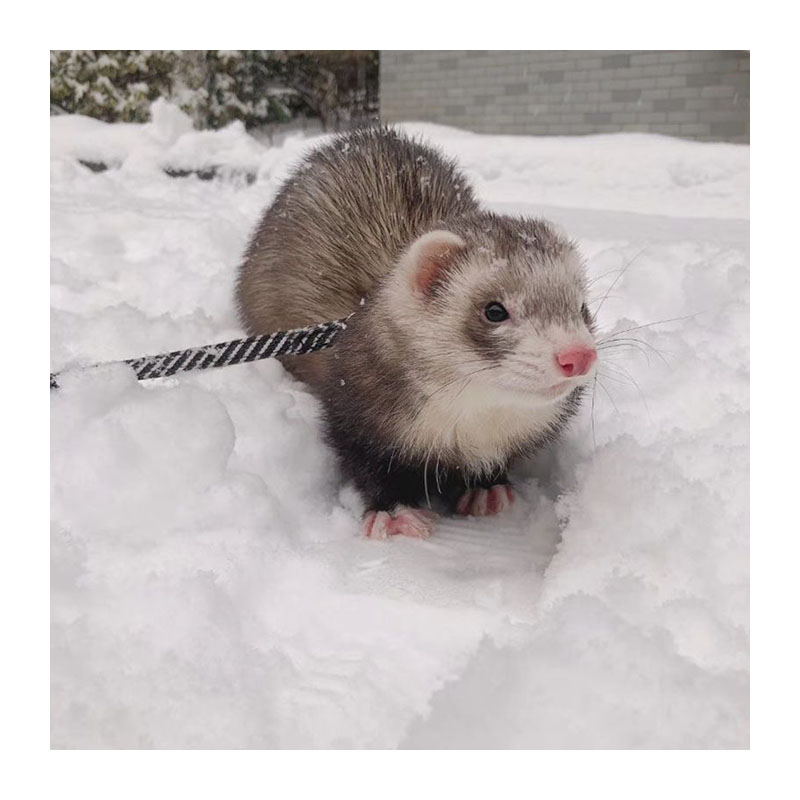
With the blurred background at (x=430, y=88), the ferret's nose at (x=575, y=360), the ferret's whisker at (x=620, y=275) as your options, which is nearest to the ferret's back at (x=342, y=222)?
the blurred background at (x=430, y=88)

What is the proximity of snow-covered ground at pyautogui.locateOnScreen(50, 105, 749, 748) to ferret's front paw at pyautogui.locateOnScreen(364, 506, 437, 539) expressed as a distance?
34 millimetres

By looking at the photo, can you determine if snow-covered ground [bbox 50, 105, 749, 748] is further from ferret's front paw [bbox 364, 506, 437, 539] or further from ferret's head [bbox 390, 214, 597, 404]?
ferret's head [bbox 390, 214, 597, 404]

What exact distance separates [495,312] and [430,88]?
1469mm

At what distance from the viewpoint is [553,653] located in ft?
3.44

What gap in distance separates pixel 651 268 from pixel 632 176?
1.86 feet

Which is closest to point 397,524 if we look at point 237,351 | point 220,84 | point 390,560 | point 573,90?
point 390,560

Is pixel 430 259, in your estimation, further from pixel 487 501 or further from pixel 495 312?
pixel 487 501

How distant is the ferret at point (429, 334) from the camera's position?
50.6 inches

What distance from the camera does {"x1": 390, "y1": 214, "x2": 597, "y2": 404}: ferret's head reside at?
3.99 ft

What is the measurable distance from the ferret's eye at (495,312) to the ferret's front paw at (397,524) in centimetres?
45

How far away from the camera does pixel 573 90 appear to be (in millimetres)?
2229

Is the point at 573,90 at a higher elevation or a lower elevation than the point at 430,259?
higher
